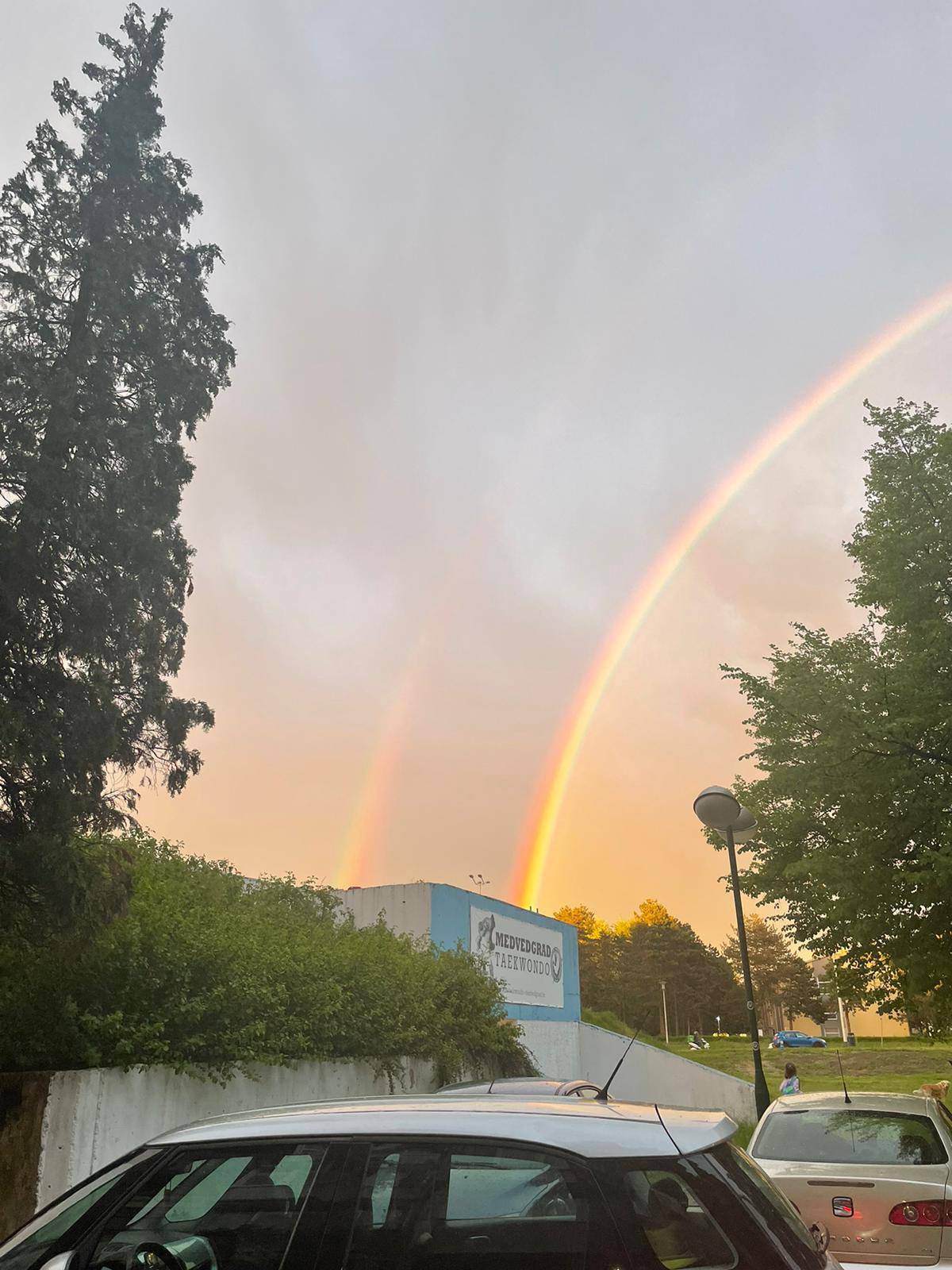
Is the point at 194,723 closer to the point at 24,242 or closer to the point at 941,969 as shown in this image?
the point at 24,242

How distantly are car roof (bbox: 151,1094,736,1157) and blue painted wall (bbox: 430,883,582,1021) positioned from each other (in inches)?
875

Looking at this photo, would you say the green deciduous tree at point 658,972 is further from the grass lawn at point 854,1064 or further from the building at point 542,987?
the building at point 542,987

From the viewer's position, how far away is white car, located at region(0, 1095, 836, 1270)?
8.83 ft

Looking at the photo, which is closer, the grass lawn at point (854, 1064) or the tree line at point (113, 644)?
the tree line at point (113, 644)

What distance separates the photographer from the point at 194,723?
13.1m

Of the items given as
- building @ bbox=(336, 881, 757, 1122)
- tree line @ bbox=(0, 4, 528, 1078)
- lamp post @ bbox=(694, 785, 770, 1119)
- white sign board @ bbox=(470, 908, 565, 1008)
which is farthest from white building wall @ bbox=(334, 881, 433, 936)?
lamp post @ bbox=(694, 785, 770, 1119)

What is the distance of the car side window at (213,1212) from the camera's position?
2.91 m

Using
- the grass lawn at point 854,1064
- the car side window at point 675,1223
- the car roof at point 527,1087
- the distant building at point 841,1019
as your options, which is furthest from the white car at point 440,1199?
the grass lawn at point 854,1064

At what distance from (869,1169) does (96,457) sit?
11382mm

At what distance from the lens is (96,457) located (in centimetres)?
1282

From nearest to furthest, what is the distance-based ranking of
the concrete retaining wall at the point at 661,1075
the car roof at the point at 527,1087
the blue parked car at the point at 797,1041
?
the car roof at the point at 527,1087 < the concrete retaining wall at the point at 661,1075 < the blue parked car at the point at 797,1041

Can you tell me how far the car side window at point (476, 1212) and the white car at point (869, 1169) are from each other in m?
4.41

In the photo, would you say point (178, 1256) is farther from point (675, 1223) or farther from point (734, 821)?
point (734, 821)

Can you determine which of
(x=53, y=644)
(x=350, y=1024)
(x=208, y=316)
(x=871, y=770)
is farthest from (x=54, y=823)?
(x=871, y=770)
